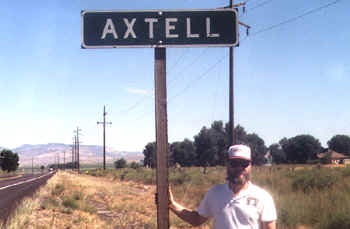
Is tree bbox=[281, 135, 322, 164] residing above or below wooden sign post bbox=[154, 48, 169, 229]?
below

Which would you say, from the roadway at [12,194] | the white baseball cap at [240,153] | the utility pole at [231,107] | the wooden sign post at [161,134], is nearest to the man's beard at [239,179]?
the white baseball cap at [240,153]

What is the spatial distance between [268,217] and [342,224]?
21.8 ft

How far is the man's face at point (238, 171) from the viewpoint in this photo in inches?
103

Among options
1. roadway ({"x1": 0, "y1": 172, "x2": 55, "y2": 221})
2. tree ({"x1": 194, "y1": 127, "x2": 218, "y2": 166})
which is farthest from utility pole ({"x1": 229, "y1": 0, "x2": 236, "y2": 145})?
tree ({"x1": 194, "y1": 127, "x2": 218, "y2": 166})

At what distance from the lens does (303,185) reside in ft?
49.2

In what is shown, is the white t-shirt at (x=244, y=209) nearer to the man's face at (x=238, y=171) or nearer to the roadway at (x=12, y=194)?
the man's face at (x=238, y=171)

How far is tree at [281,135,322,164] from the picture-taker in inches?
3880

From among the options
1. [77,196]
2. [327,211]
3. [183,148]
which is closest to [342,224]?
[327,211]

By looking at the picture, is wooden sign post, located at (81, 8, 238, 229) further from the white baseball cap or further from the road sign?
the white baseball cap

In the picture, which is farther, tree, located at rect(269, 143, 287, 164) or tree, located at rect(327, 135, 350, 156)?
tree, located at rect(327, 135, 350, 156)

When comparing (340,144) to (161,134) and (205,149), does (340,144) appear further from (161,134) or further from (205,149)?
(161,134)

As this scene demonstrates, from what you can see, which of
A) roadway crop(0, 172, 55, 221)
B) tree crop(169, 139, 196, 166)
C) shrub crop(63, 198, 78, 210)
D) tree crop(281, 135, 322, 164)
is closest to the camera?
shrub crop(63, 198, 78, 210)

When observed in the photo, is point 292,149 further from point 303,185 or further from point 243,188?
point 243,188

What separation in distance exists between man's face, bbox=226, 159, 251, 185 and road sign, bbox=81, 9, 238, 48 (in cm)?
123
